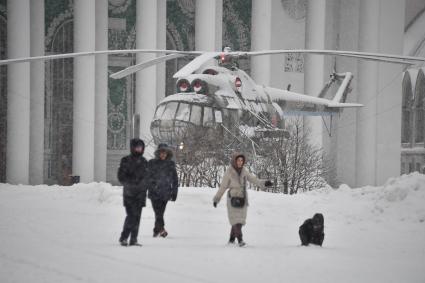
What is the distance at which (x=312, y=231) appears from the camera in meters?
9.95

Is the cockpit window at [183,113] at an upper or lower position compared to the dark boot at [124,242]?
upper

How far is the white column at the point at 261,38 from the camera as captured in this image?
36.1 metres

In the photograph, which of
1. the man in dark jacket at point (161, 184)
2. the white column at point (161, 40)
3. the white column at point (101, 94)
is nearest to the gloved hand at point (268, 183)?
the man in dark jacket at point (161, 184)

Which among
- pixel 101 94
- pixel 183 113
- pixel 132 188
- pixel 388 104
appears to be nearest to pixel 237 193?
pixel 132 188

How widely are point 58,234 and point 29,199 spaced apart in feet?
22.4

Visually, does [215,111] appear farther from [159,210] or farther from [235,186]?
[235,186]

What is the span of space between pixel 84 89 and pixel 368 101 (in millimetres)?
18297

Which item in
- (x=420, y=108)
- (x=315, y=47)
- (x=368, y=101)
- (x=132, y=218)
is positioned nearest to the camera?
(x=132, y=218)

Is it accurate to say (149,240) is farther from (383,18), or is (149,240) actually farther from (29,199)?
(383,18)

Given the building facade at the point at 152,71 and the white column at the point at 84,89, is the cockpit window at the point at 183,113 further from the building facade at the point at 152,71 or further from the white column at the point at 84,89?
the white column at the point at 84,89

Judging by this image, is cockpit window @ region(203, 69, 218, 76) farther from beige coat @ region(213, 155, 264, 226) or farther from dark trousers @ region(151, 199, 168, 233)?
beige coat @ region(213, 155, 264, 226)

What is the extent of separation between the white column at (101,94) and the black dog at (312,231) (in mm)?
26088

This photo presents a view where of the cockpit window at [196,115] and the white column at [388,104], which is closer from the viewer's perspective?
the cockpit window at [196,115]

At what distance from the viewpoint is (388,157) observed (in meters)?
40.7
